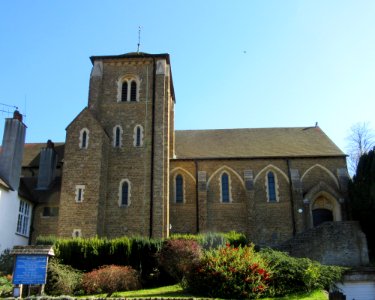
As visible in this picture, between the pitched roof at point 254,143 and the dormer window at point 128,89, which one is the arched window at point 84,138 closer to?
the dormer window at point 128,89

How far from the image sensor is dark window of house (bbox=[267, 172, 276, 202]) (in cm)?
3222

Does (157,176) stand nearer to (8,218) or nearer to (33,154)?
(8,218)

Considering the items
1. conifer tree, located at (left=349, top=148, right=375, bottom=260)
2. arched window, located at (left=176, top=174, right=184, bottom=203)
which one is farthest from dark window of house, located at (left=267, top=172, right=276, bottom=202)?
arched window, located at (left=176, top=174, right=184, bottom=203)

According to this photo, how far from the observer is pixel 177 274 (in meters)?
19.4

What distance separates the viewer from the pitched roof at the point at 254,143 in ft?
110

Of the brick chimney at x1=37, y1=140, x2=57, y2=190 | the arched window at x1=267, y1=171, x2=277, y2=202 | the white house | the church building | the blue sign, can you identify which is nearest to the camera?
the blue sign

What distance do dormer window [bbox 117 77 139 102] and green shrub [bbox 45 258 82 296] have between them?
14423mm

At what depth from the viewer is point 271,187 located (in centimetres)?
3259

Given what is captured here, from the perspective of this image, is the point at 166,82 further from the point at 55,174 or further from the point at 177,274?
the point at 177,274

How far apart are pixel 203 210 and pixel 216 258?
13.9 m

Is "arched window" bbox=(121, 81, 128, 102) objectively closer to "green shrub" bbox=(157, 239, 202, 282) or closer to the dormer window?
the dormer window

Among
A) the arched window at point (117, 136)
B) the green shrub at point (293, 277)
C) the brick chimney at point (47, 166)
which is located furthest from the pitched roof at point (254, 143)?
the green shrub at point (293, 277)

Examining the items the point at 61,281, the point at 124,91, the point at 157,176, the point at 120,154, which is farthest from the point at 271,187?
the point at 61,281

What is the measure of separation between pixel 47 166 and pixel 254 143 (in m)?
16.5
